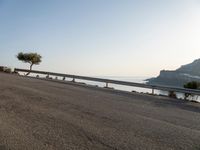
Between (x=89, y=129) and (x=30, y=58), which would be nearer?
(x=89, y=129)

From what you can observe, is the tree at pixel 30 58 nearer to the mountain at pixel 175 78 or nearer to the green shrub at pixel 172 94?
the mountain at pixel 175 78

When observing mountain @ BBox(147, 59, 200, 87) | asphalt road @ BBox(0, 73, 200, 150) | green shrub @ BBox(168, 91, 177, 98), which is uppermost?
mountain @ BBox(147, 59, 200, 87)

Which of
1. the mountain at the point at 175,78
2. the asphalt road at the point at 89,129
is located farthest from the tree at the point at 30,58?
the asphalt road at the point at 89,129

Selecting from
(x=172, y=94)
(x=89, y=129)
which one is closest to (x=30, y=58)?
(x=172, y=94)

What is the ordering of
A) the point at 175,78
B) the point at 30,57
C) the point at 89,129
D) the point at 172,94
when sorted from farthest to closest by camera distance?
the point at 30,57
the point at 175,78
the point at 172,94
the point at 89,129

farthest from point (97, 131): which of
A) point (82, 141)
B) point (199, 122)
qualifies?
point (199, 122)

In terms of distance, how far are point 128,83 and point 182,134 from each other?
1506 centimetres

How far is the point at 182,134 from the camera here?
6.66m

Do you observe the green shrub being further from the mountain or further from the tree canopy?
the tree canopy

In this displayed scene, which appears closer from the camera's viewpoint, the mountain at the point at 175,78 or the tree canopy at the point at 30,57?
the mountain at the point at 175,78

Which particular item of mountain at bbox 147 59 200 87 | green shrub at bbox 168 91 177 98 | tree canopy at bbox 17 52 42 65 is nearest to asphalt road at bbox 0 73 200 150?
green shrub at bbox 168 91 177 98

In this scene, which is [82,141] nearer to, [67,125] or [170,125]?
[67,125]

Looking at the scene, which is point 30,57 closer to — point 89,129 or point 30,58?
point 30,58

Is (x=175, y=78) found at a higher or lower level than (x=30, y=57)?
lower
